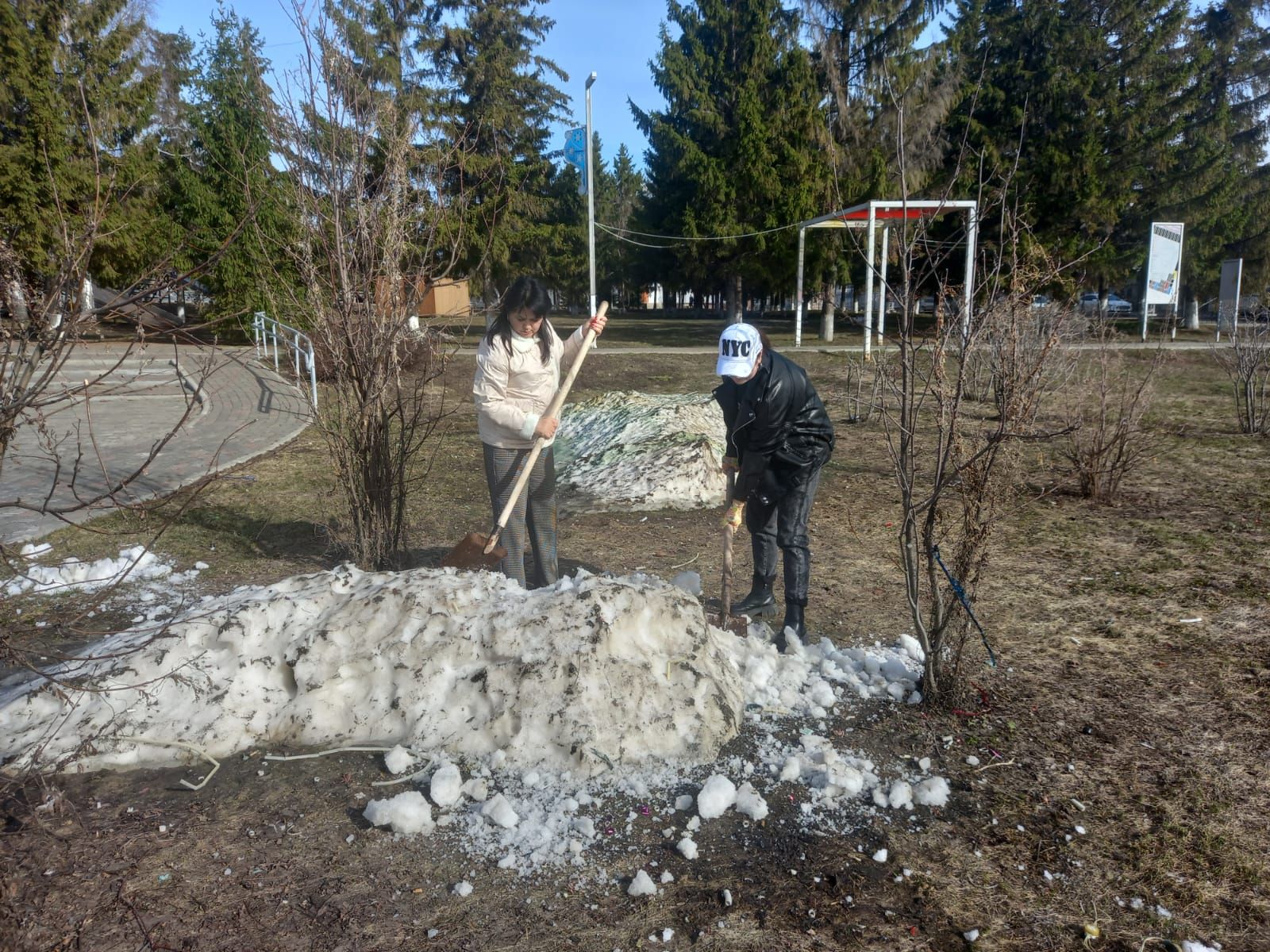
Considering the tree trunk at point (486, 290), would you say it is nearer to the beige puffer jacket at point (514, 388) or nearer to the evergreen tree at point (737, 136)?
the beige puffer jacket at point (514, 388)

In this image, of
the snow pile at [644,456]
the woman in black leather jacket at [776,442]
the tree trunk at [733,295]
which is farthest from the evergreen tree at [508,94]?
the woman in black leather jacket at [776,442]

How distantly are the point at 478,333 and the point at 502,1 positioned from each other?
9.40m

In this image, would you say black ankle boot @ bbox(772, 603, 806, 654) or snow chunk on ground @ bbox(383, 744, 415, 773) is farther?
black ankle boot @ bbox(772, 603, 806, 654)

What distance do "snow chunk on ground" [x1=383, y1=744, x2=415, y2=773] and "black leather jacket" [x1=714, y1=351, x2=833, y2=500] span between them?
1.83 meters

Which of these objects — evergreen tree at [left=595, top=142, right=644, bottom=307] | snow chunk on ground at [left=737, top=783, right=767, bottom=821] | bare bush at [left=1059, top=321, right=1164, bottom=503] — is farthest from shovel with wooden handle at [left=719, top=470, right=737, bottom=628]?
evergreen tree at [left=595, top=142, right=644, bottom=307]

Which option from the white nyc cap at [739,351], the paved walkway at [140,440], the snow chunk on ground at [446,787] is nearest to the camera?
the snow chunk on ground at [446,787]

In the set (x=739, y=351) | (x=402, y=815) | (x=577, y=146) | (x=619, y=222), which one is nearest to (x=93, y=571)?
(x=402, y=815)

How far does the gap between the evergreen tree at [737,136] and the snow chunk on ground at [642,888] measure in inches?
913

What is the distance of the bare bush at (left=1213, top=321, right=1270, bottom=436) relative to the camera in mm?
9133

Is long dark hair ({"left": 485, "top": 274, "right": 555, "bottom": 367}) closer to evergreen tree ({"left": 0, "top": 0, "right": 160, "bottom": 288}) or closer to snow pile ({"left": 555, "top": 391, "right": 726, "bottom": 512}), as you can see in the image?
snow pile ({"left": 555, "top": 391, "right": 726, "bottom": 512})

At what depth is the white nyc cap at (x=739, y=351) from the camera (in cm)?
366

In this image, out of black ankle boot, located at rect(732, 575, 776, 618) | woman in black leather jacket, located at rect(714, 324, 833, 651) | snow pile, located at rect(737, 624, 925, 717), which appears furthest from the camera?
black ankle boot, located at rect(732, 575, 776, 618)

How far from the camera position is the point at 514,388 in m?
4.05

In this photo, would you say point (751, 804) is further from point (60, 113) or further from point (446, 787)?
point (60, 113)
